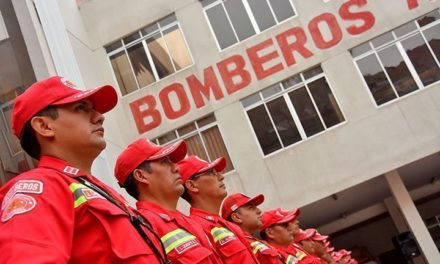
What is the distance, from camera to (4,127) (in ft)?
10.1

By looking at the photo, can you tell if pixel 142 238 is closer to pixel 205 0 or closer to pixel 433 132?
pixel 433 132

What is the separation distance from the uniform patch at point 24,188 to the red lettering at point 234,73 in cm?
1104

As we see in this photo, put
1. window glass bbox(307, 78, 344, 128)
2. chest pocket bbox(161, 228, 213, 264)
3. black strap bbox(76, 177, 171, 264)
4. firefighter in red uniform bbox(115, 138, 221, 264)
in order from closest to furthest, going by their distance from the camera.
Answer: black strap bbox(76, 177, 171, 264) < chest pocket bbox(161, 228, 213, 264) < firefighter in red uniform bbox(115, 138, 221, 264) < window glass bbox(307, 78, 344, 128)

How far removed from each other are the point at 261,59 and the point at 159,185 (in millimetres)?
9774

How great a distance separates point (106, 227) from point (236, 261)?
1900 millimetres

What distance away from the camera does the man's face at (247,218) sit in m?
4.80

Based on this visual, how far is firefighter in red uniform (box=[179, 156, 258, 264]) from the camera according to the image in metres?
3.42

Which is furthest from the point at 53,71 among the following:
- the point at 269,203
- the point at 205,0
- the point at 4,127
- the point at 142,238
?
the point at 205,0

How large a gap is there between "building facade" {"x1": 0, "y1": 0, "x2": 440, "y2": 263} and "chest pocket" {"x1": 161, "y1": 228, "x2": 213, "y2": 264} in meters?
8.95

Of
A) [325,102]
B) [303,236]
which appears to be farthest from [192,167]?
[325,102]

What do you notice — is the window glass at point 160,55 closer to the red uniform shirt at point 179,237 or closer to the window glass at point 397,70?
the window glass at point 397,70

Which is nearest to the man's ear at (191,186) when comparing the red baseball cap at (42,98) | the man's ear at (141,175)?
the man's ear at (141,175)

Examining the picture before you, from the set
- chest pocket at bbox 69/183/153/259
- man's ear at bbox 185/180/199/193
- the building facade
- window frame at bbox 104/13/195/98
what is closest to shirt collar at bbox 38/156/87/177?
chest pocket at bbox 69/183/153/259

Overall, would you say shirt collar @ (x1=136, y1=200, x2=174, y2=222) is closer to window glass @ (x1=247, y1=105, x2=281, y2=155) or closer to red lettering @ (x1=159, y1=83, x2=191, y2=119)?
window glass @ (x1=247, y1=105, x2=281, y2=155)
